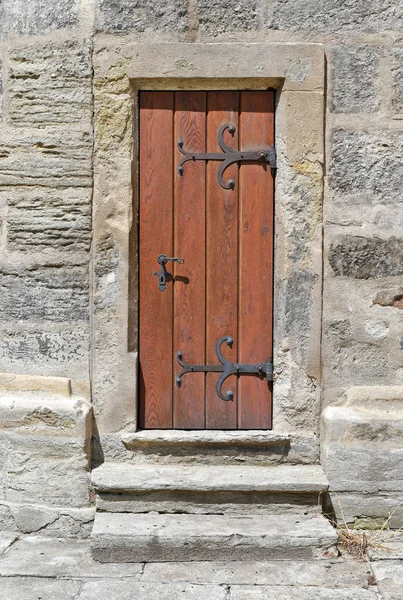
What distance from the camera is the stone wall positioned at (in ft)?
12.6

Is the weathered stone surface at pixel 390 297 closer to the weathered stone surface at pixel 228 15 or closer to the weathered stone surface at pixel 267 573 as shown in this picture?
the weathered stone surface at pixel 267 573

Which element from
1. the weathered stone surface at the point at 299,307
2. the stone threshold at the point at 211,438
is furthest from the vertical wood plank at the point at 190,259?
the weathered stone surface at the point at 299,307

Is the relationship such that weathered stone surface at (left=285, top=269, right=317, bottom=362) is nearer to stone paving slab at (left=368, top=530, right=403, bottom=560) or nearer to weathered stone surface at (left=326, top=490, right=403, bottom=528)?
weathered stone surface at (left=326, top=490, right=403, bottom=528)


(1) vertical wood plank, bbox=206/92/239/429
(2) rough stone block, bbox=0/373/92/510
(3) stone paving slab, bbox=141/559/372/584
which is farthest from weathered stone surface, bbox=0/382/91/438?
(3) stone paving slab, bbox=141/559/372/584

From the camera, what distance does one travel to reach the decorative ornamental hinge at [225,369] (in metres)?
4.01

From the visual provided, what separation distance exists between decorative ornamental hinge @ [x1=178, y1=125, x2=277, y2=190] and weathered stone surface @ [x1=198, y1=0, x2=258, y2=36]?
496 mm

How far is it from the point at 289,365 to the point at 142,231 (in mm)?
1030

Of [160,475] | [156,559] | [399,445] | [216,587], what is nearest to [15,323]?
[160,475]

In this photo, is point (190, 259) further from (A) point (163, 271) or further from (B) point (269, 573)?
(B) point (269, 573)

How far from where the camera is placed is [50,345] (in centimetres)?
397

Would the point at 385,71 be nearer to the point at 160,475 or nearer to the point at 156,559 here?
the point at 160,475

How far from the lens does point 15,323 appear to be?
398cm

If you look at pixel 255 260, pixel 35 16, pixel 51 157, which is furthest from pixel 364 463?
pixel 35 16

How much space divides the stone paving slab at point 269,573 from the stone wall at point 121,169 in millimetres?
747
